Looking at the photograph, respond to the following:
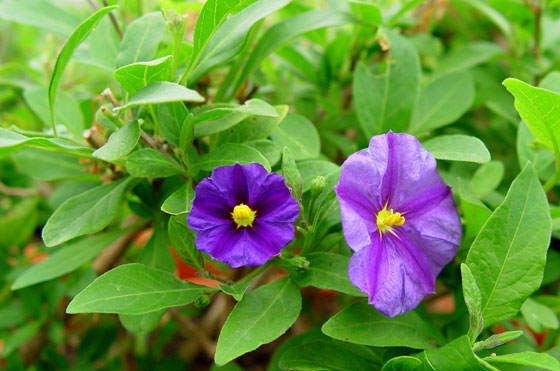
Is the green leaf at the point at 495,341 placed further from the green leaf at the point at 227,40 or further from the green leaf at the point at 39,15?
the green leaf at the point at 39,15

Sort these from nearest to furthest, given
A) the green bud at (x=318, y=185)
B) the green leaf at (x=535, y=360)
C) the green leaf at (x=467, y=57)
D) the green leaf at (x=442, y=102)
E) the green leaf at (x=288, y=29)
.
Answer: the green leaf at (x=535, y=360), the green bud at (x=318, y=185), the green leaf at (x=288, y=29), the green leaf at (x=442, y=102), the green leaf at (x=467, y=57)

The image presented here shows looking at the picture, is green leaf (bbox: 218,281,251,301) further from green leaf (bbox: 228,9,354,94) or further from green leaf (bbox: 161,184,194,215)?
green leaf (bbox: 228,9,354,94)

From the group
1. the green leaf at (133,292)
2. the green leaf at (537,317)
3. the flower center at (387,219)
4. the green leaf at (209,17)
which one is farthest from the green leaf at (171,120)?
the green leaf at (537,317)

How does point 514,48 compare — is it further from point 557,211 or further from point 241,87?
point 241,87

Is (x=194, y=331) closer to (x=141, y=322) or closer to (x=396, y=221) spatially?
(x=141, y=322)

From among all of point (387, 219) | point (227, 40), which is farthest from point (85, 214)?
point (387, 219)
